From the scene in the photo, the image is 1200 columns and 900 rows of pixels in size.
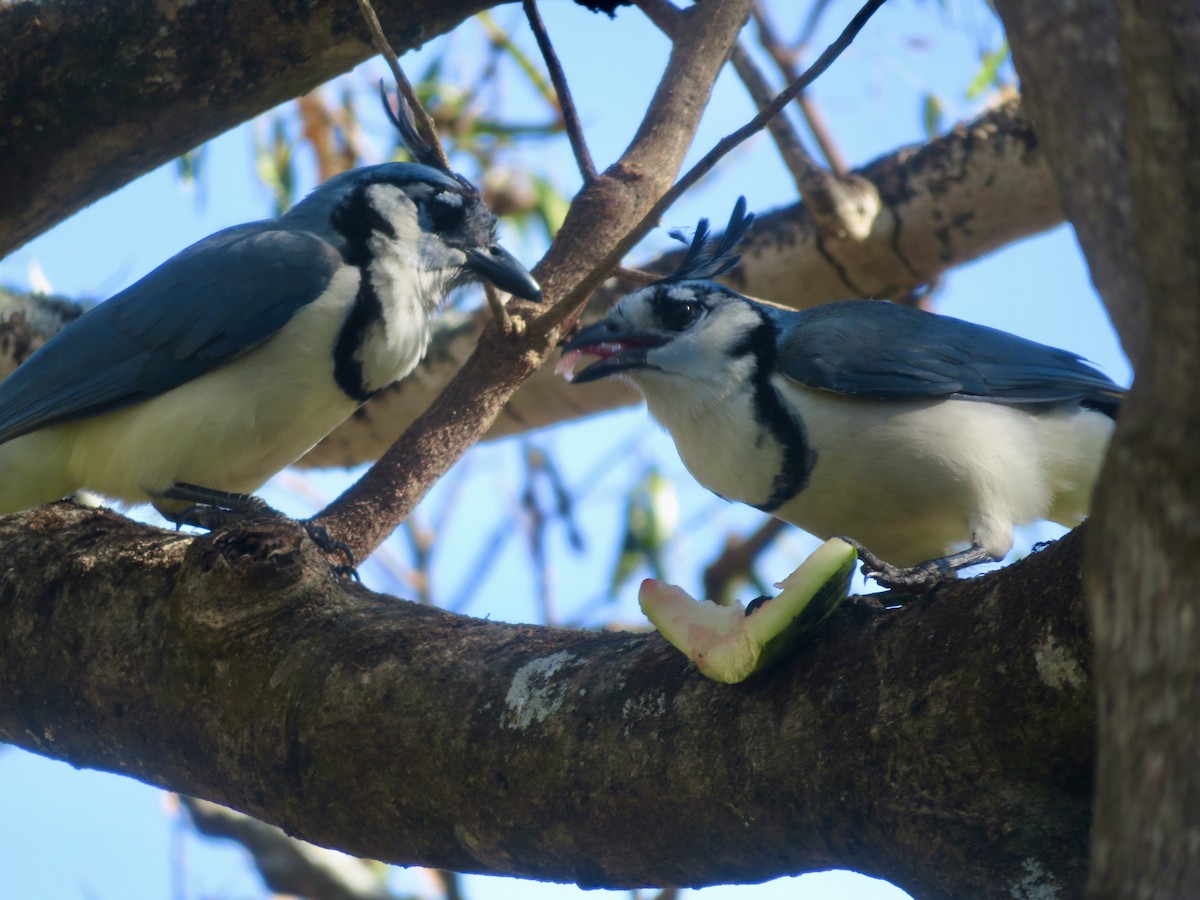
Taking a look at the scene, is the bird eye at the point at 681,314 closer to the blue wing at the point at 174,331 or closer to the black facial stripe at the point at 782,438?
the black facial stripe at the point at 782,438

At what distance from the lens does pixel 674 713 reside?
6.57 ft

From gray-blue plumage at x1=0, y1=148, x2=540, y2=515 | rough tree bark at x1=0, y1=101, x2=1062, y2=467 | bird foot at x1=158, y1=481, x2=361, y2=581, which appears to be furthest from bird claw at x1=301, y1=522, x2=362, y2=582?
rough tree bark at x1=0, y1=101, x2=1062, y2=467

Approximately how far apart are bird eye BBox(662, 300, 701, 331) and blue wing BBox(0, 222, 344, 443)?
2.93ft

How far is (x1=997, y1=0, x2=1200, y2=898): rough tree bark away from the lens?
98cm

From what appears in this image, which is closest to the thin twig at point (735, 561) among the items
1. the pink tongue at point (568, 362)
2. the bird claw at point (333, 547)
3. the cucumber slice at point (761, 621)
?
the pink tongue at point (568, 362)

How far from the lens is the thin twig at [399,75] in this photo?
300 cm

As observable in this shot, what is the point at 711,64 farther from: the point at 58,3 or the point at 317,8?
the point at 58,3

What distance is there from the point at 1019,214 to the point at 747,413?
203cm

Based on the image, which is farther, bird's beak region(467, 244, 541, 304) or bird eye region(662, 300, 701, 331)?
bird's beak region(467, 244, 541, 304)

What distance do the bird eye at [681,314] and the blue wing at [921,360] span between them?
0.68 feet

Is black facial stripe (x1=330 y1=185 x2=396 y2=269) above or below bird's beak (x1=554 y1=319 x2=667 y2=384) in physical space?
above

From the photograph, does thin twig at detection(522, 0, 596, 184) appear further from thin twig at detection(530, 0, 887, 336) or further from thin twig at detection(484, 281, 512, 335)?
thin twig at detection(530, 0, 887, 336)

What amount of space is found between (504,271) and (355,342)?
0.52 metres

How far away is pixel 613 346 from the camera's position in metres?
3.42
